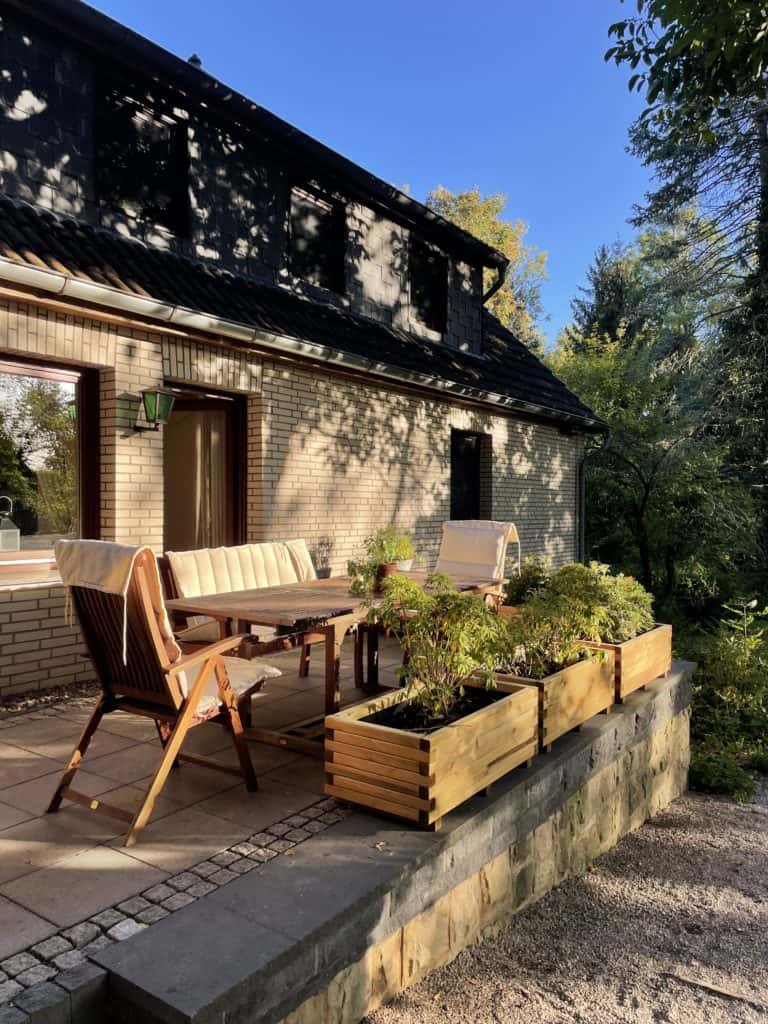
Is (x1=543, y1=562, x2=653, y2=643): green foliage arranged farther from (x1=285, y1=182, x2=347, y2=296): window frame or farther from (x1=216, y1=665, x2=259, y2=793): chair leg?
(x1=285, y1=182, x2=347, y2=296): window frame

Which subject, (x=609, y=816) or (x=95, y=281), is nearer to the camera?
(x=609, y=816)

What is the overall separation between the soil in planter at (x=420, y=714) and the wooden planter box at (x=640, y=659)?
113 cm

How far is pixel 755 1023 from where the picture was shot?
2.78 metres

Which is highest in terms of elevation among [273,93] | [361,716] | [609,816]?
[273,93]

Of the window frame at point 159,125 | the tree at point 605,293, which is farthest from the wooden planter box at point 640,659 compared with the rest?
the tree at point 605,293

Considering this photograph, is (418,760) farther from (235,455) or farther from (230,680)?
(235,455)

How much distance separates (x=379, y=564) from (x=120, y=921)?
8.09ft

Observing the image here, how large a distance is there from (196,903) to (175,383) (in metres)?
4.46

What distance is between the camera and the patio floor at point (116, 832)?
2084 millimetres

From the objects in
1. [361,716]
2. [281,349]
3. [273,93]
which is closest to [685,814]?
[361,716]

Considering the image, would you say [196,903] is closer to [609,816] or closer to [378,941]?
[378,941]

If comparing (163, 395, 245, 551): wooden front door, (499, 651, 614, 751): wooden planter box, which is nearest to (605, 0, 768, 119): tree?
(499, 651, 614, 751): wooden planter box

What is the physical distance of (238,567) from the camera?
16.0 ft

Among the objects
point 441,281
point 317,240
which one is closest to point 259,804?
point 317,240
